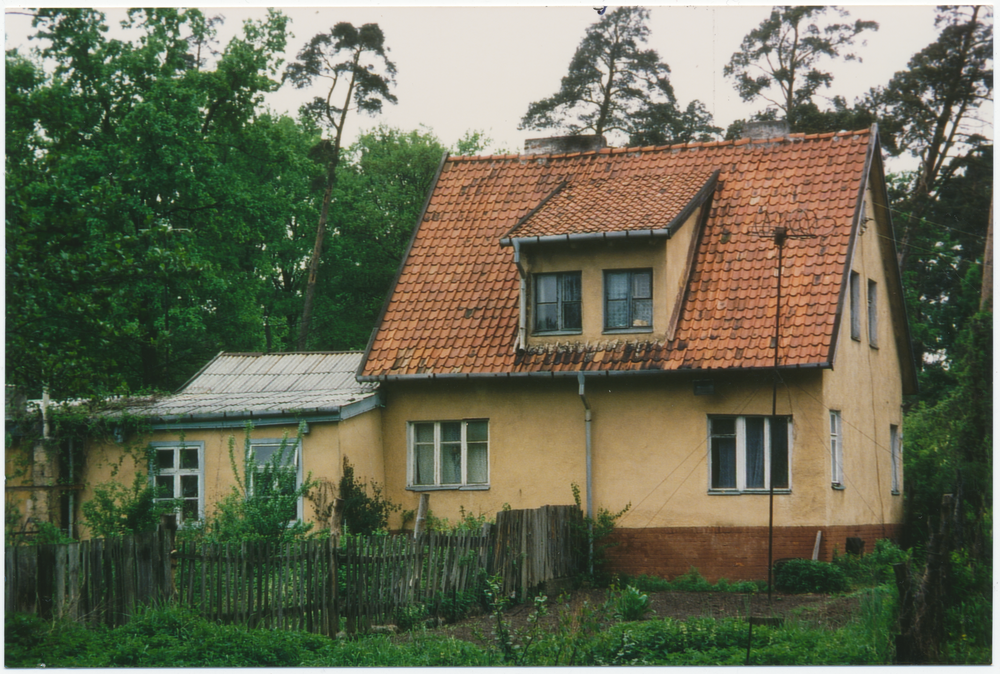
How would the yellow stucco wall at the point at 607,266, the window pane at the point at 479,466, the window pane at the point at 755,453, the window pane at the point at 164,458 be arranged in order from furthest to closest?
1. the window pane at the point at 479,466
2. the window pane at the point at 164,458
3. the yellow stucco wall at the point at 607,266
4. the window pane at the point at 755,453

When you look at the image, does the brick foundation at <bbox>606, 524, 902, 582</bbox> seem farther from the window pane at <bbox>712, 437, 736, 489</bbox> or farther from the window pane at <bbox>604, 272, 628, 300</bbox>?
the window pane at <bbox>604, 272, 628, 300</bbox>

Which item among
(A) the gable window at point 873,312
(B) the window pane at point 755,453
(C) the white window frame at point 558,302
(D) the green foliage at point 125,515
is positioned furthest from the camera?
Answer: (A) the gable window at point 873,312

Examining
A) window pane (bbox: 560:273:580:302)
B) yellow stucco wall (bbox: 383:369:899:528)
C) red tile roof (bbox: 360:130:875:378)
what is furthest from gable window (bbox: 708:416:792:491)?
window pane (bbox: 560:273:580:302)

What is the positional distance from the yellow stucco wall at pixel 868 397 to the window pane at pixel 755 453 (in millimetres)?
1168

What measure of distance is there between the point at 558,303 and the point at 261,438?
5825 mm

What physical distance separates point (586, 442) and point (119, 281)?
850 cm

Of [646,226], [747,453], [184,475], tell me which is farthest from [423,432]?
[747,453]

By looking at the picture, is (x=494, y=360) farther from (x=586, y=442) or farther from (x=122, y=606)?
(x=122, y=606)

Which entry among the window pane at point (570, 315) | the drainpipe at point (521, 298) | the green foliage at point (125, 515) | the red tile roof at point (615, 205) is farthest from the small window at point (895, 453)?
the green foliage at point (125, 515)

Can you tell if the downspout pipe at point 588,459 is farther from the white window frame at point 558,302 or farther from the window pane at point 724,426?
the window pane at point 724,426

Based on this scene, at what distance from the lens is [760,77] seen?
35.2 metres

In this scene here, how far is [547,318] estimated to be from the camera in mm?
19641

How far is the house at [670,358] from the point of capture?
1808 cm

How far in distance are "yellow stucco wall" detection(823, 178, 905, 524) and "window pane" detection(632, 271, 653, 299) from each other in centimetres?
332
